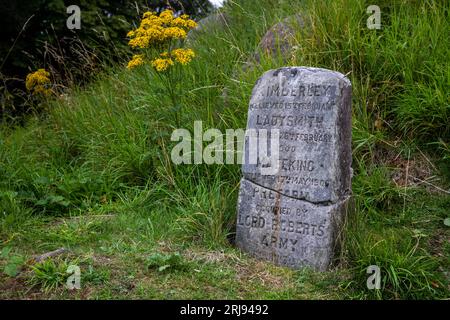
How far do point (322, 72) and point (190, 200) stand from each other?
5.06ft

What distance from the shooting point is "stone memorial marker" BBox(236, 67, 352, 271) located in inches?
146

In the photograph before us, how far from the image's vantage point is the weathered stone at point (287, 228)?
372cm

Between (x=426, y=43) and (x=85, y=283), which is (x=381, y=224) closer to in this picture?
(x=426, y=43)

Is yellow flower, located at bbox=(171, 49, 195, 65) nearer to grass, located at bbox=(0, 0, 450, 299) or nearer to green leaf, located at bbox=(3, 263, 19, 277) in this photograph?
grass, located at bbox=(0, 0, 450, 299)

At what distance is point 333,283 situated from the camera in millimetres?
3529

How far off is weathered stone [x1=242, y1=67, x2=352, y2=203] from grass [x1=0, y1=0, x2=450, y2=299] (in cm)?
41

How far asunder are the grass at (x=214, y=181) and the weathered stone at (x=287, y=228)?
0.12m

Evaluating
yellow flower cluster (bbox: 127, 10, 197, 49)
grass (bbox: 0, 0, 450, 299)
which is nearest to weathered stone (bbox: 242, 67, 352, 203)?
grass (bbox: 0, 0, 450, 299)

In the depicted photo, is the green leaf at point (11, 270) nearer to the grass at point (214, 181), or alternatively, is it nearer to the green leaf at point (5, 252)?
the grass at point (214, 181)

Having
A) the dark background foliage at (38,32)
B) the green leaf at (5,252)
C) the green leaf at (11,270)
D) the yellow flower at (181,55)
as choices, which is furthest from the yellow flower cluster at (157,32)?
the dark background foliage at (38,32)

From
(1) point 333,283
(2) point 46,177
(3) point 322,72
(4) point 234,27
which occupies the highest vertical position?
(4) point 234,27

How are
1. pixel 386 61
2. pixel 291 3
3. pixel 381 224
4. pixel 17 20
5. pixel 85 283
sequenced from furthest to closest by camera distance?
pixel 17 20 → pixel 291 3 → pixel 386 61 → pixel 381 224 → pixel 85 283

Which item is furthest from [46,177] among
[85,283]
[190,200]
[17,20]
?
[17,20]

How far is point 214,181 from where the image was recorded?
183 inches
